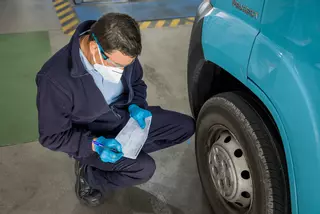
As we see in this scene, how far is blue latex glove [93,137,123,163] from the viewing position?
6.18ft

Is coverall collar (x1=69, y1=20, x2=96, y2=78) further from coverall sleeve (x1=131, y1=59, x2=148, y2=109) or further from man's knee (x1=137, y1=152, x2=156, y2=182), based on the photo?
man's knee (x1=137, y1=152, x2=156, y2=182)

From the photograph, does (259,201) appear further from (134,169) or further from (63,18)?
(63,18)

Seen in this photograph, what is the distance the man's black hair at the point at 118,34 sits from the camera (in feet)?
5.24

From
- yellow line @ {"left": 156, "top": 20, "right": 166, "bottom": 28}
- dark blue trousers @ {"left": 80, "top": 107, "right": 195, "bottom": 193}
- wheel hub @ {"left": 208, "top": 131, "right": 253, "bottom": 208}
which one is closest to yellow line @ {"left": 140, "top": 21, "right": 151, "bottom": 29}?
yellow line @ {"left": 156, "top": 20, "right": 166, "bottom": 28}

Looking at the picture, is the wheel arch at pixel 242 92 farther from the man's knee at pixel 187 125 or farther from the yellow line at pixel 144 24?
the yellow line at pixel 144 24

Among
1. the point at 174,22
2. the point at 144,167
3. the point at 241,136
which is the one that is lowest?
the point at 174,22

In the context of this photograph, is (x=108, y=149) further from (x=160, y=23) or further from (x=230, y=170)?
(x=160, y=23)

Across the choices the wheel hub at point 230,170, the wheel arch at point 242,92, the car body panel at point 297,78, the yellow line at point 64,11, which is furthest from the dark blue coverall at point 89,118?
the yellow line at point 64,11

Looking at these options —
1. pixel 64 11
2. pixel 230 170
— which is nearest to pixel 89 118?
pixel 230 170

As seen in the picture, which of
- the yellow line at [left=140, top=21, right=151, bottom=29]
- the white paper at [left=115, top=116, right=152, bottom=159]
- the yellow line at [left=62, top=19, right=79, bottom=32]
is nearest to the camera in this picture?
the white paper at [left=115, top=116, right=152, bottom=159]

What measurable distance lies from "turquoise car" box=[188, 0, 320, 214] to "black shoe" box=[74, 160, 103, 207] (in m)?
0.70

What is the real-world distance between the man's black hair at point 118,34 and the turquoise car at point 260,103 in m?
0.39

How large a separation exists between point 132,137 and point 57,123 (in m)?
0.46

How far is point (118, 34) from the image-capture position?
5.24ft
